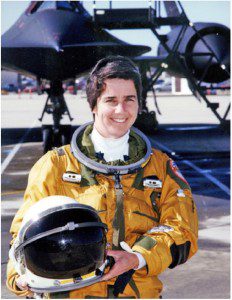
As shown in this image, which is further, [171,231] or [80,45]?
[80,45]

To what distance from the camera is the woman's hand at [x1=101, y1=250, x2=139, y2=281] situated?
2496 millimetres

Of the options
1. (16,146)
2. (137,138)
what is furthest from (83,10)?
(137,138)

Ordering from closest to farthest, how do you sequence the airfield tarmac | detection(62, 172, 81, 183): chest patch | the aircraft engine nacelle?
detection(62, 172, 81, 183): chest patch, the airfield tarmac, the aircraft engine nacelle

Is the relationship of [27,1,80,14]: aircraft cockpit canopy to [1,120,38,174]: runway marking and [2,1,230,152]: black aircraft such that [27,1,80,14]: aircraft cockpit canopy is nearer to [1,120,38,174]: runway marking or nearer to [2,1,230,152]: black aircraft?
[2,1,230,152]: black aircraft

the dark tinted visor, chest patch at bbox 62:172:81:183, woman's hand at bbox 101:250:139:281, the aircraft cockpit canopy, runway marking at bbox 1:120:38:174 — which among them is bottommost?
runway marking at bbox 1:120:38:174

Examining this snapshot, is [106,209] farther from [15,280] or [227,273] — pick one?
[227,273]

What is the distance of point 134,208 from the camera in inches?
112

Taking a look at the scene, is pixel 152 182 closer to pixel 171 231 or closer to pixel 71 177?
pixel 171 231

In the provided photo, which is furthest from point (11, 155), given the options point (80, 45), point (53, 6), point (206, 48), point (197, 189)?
point (206, 48)

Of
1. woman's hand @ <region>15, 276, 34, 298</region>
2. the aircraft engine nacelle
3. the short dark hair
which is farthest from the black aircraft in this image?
woman's hand @ <region>15, 276, 34, 298</region>

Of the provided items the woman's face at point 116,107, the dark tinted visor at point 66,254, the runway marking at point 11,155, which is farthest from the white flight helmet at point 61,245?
the runway marking at point 11,155

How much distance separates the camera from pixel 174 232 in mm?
2793

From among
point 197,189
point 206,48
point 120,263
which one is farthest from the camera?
point 206,48

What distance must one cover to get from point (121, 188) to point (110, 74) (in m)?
0.60
